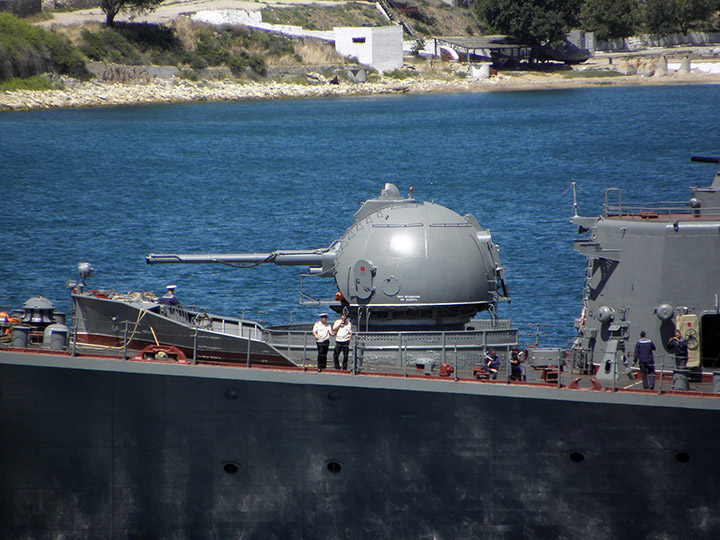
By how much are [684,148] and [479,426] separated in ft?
219

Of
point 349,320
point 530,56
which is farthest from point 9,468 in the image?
point 530,56

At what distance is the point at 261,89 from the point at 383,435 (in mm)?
111714

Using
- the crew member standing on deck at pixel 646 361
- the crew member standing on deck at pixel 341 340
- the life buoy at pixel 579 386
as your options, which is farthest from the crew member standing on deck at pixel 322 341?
the crew member standing on deck at pixel 646 361

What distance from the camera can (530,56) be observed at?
136625 millimetres

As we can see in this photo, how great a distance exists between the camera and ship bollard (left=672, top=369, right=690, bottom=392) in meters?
15.3

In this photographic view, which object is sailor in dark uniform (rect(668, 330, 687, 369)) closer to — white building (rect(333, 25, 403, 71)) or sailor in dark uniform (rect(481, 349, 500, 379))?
sailor in dark uniform (rect(481, 349, 500, 379))

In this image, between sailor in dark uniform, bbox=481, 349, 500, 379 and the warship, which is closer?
the warship

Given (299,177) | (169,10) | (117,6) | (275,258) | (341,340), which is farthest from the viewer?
(169,10)

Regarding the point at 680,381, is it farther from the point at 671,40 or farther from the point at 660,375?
the point at 671,40

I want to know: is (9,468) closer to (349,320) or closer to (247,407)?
(247,407)

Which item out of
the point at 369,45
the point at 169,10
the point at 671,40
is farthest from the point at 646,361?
the point at 671,40

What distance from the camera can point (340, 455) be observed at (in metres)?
15.4

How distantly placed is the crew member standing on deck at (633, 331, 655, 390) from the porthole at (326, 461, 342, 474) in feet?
16.7

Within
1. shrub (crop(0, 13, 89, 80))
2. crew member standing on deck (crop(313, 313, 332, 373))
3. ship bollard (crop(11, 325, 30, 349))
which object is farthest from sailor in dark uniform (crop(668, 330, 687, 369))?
shrub (crop(0, 13, 89, 80))
